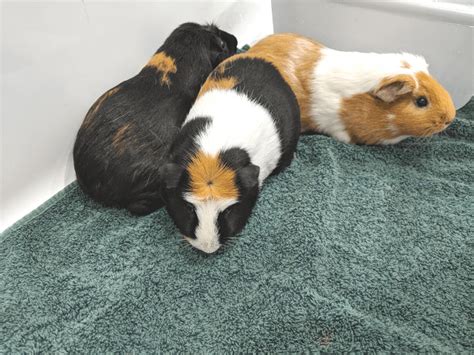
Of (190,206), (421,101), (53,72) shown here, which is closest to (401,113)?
(421,101)

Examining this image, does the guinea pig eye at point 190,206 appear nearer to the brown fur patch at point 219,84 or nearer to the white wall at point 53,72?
the brown fur patch at point 219,84

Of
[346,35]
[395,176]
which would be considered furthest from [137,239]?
[346,35]

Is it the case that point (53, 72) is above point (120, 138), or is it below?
above

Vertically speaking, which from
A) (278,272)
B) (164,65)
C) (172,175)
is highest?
(164,65)

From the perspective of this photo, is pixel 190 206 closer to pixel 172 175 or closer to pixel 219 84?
pixel 172 175

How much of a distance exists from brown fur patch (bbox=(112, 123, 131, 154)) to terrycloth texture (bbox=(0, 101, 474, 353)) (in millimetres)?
245

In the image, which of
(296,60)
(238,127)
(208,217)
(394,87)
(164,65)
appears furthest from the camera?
(296,60)

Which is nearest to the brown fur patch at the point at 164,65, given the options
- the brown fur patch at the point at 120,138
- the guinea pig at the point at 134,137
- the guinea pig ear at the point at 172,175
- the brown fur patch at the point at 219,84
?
the guinea pig at the point at 134,137

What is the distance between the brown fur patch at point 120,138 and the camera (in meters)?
1.52

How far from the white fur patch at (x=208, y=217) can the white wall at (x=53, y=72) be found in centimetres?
69

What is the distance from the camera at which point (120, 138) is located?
5.00 ft

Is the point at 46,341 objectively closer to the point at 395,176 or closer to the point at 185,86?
the point at 185,86

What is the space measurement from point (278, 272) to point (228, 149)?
0.41 m

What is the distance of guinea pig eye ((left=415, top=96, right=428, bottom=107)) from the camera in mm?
1626
